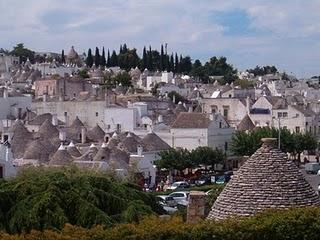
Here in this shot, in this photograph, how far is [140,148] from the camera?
49.3 m

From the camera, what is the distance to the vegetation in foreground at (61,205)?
60.2ft

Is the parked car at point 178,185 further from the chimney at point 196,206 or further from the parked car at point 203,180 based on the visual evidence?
the chimney at point 196,206

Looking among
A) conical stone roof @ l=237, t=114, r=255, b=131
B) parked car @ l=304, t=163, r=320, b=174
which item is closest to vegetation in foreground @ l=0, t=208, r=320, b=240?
parked car @ l=304, t=163, r=320, b=174

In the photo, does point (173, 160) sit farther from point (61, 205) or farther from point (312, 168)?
point (61, 205)

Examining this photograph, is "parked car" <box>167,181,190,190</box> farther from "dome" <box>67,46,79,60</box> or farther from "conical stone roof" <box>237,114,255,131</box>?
"dome" <box>67,46,79,60</box>

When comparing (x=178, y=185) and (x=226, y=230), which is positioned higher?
(x=226, y=230)

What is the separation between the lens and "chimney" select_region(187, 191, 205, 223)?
48.9ft

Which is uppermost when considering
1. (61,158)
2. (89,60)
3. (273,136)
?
(89,60)

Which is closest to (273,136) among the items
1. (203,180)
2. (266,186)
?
(203,180)

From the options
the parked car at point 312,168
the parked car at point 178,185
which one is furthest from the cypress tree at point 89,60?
the parked car at point 178,185

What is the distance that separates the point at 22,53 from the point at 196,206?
14312cm

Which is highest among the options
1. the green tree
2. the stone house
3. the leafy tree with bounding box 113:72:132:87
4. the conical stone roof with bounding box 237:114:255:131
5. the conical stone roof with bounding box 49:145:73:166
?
the leafy tree with bounding box 113:72:132:87

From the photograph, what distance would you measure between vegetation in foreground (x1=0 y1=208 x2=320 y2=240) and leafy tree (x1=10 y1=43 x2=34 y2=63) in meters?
138

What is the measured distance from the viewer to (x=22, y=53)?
6073 inches
